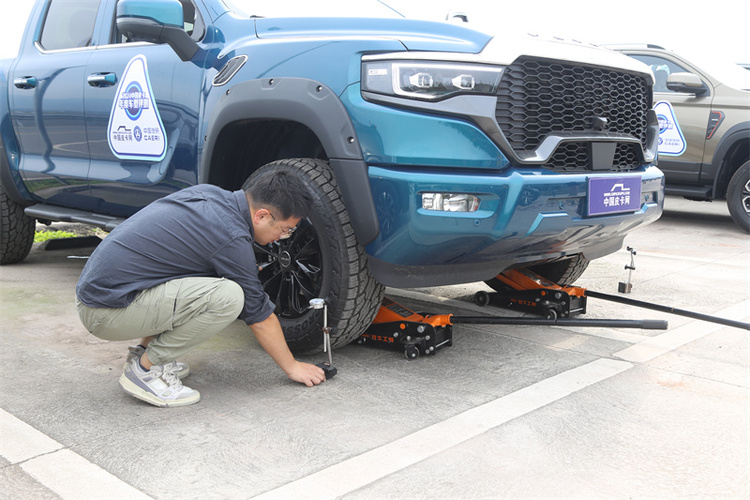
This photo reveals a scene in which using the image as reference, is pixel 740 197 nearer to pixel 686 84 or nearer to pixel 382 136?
pixel 686 84

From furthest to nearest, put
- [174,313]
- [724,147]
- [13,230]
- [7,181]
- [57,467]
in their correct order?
[724,147] → [13,230] → [7,181] → [174,313] → [57,467]

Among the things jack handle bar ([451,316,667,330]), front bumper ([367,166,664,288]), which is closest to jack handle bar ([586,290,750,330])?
jack handle bar ([451,316,667,330])

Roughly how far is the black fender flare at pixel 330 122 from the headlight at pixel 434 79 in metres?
0.22

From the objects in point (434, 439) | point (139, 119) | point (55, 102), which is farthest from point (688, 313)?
point (55, 102)

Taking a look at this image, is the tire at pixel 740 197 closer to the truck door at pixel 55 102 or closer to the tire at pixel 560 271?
the tire at pixel 560 271

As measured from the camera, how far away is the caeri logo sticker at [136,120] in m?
3.69

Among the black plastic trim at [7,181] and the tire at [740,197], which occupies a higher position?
the black plastic trim at [7,181]

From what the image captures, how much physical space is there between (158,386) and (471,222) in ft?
4.30

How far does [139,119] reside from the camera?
150 inches

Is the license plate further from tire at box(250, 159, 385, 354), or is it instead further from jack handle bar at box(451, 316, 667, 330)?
tire at box(250, 159, 385, 354)

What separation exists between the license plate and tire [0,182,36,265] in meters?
4.06

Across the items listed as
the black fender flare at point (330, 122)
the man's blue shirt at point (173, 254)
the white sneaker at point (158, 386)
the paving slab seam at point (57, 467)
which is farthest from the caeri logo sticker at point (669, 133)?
the paving slab seam at point (57, 467)

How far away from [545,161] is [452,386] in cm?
96

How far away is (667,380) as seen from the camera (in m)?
3.04
